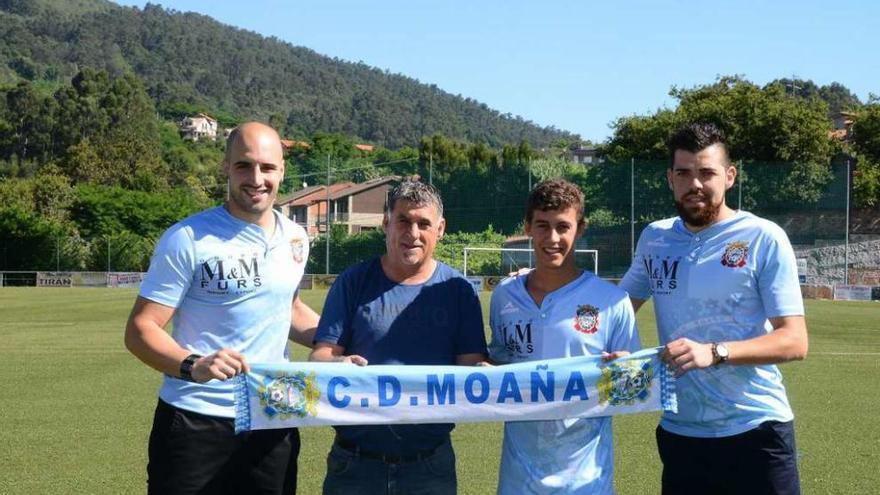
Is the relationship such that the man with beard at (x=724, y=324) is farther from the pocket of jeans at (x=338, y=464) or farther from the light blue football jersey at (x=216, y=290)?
the light blue football jersey at (x=216, y=290)

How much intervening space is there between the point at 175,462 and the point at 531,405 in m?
1.46

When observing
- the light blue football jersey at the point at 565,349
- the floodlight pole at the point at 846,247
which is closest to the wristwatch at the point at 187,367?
the light blue football jersey at the point at 565,349

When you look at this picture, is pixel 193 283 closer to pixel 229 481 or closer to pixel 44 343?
pixel 229 481

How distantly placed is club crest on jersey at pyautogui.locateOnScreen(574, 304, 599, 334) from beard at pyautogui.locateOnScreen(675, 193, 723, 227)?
565 millimetres

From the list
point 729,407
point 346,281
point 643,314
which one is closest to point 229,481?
point 346,281

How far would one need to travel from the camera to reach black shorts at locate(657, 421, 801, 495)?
4109mm

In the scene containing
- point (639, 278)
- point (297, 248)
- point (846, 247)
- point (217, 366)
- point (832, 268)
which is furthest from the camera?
point (832, 268)

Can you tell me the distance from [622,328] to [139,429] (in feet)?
19.9

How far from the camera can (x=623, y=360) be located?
4.18m

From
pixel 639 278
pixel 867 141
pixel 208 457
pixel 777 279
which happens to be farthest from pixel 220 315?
pixel 867 141

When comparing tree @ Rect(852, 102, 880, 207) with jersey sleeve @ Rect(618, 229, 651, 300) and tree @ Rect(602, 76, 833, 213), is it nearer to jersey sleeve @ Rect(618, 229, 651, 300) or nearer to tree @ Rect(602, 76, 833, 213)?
tree @ Rect(602, 76, 833, 213)

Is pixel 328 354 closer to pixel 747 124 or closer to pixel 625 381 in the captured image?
pixel 625 381

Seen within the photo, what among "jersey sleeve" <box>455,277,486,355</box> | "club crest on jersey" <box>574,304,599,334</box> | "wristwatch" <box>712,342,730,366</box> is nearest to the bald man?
"jersey sleeve" <box>455,277,486,355</box>

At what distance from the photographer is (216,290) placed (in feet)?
13.4
